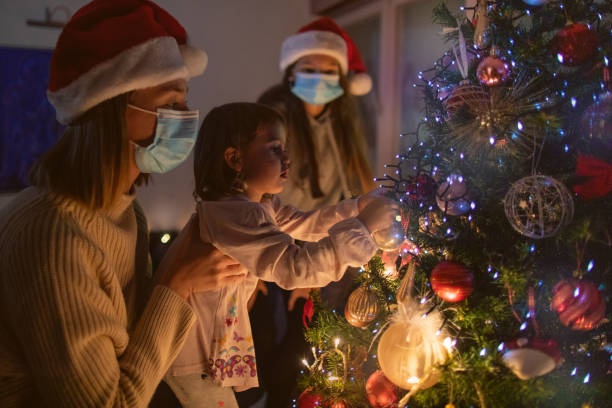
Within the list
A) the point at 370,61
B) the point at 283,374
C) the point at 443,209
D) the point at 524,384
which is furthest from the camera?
the point at 370,61

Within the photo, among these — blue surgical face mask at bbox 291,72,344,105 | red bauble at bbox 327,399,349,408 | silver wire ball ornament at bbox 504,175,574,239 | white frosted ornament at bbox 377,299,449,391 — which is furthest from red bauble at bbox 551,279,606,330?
blue surgical face mask at bbox 291,72,344,105

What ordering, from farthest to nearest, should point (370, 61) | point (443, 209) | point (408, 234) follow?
point (370, 61), point (408, 234), point (443, 209)

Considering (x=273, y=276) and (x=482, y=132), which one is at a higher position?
(x=482, y=132)

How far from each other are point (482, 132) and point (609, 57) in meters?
0.26

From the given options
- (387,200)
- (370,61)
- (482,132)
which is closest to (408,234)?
(387,200)

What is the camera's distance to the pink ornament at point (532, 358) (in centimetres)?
92

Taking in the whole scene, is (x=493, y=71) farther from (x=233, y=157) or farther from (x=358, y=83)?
(x=358, y=83)

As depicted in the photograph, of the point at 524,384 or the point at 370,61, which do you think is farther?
the point at 370,61

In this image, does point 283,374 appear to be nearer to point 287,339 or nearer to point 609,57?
point 287,339

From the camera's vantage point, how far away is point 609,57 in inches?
40.1

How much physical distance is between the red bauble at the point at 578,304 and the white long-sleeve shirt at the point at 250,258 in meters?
0.36

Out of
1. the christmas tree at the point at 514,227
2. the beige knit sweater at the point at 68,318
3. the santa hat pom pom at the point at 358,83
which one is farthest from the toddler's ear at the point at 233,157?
the santa hat pom pom at the point at 358,83

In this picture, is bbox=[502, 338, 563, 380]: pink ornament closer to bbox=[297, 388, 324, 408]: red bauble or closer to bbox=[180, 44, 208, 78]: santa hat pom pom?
bbox=[297, 388, 324, 408]: red bauble

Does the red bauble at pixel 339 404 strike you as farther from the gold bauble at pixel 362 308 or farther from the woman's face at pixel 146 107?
the woman's face at pixel 146 107
